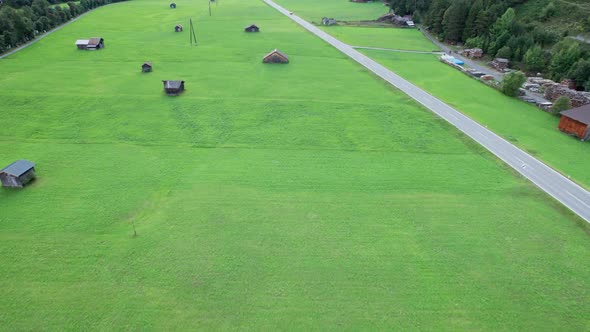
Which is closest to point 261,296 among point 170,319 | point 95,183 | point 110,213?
point 170,319

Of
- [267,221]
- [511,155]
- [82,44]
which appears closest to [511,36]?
[511,155]

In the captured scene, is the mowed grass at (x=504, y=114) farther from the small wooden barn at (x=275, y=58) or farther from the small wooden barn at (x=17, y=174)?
the small wooden barn at (x=17, y=174)

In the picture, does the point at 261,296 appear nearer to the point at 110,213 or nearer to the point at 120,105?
the point at 110,213

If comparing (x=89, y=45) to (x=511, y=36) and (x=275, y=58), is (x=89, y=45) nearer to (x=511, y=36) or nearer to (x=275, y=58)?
(x=275, y=58)

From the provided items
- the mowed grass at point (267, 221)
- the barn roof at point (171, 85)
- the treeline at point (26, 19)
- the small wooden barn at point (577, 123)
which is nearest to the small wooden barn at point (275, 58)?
the mowed grass at point (267, 221)

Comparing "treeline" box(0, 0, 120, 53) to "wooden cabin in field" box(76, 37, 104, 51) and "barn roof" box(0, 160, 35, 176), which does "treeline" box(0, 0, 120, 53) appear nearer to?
"wooden cabin in field" box(76, 37, 104, 51)

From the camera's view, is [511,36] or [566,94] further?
[511,36]
